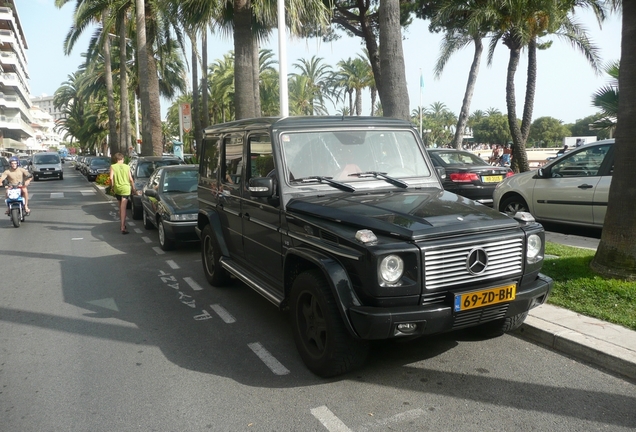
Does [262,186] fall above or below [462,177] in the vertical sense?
above

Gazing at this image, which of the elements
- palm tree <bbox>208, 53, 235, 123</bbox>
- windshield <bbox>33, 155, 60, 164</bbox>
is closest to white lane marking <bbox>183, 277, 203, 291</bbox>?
windshield <bbox>33, 155, 60, 164</bbox>

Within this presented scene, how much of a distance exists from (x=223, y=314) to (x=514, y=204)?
6.52 metres

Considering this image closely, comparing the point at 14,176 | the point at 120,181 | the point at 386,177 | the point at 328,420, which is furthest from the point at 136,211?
the point at 328,420

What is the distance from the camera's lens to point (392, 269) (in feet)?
12.4

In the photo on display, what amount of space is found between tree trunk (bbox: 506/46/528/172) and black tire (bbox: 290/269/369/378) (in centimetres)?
1766

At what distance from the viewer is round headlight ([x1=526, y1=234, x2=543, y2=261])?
422cm

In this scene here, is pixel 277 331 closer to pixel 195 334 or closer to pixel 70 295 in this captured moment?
pixel 195 334

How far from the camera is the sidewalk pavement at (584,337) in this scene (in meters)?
4.26

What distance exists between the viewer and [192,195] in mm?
10484

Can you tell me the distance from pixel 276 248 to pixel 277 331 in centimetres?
94

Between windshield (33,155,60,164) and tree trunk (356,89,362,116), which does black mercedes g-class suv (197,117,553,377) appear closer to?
windshield (33,155,60,164)

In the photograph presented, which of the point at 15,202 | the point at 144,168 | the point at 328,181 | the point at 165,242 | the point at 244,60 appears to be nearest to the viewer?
the point at 328,181

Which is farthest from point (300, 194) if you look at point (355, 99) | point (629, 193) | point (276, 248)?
point (355, 99)

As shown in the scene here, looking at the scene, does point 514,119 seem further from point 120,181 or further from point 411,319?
point 411,319
